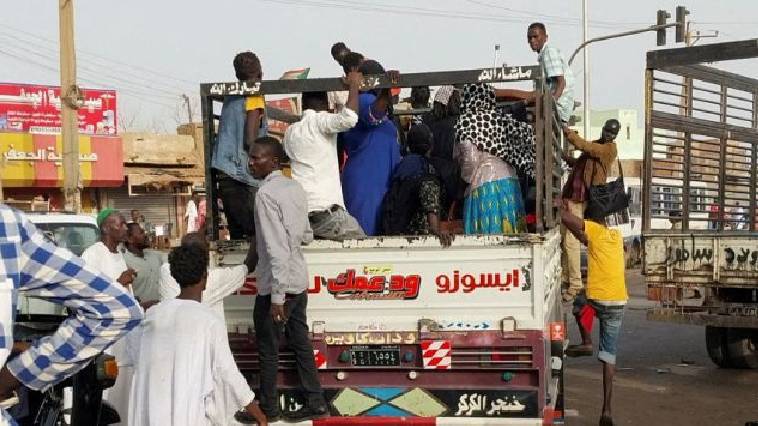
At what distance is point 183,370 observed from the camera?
3918mm

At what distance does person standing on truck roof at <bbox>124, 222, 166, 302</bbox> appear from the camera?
7.75 metres

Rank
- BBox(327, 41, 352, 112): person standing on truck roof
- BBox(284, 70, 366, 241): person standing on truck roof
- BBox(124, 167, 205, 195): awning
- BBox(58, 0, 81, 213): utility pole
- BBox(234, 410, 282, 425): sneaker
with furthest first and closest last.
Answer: BBox(124, 167, 205, 195): awning, BBox(58, 0, 81, 213): utility pole, BBox(327, 41, 352, 112): person standing on truck roof, BBox(284, 70, 366, 241): person standing on truck roof, BBox(234, 410, 282, 425): sneaker

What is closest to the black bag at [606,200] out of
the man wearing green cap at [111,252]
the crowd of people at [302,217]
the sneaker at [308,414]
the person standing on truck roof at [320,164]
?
the crowd of people at [302,217]

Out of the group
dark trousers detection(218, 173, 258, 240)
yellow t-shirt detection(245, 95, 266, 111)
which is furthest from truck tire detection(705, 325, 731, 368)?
yellow t-shirt detection(245, 95, 266, 111)

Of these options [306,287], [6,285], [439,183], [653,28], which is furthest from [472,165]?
[653,28]

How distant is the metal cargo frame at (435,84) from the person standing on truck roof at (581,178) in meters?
2.89

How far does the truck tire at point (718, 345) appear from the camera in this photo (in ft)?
36.0

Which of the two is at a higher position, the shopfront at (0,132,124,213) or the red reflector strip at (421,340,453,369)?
the shopfront at (0,132,124,213)

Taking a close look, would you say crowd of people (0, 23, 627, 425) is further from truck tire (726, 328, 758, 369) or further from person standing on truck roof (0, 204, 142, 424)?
truck tire (726, 328, 758, 369)

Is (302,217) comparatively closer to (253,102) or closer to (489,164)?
(253,102)

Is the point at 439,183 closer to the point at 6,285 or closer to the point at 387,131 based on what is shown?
the point at 387,131

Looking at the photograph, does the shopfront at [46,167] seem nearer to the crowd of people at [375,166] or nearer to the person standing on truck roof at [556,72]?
the person standing on truck roof at [556,72]

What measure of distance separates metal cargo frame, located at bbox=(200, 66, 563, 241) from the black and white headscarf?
503mm

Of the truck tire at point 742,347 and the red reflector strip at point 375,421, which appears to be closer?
the red reflector strip at point 375,421
